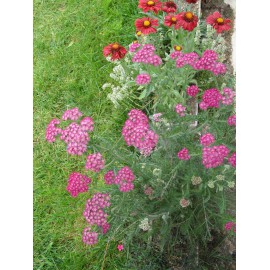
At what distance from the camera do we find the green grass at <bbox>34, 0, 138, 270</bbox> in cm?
274

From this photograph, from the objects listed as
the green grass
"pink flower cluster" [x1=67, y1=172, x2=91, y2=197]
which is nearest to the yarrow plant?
"pink flower cluster" [x1=67, y1=172, x2=91, y2=197]

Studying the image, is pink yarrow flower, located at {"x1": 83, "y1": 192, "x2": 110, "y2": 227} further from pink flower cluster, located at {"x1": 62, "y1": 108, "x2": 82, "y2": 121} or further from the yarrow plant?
pink flower cluster, located at {"x1": 62, "y1": 108, "x2": 82, "y2": 121}

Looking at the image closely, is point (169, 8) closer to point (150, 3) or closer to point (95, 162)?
point (150, 3)

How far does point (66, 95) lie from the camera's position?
10.6 feet

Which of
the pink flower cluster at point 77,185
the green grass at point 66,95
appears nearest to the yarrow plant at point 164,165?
the pink flower cluster at point 77,185

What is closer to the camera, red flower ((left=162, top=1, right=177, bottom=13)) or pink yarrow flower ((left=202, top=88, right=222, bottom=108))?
pink yarrow flower ((left=202, top=88, right=222, bottom=108))

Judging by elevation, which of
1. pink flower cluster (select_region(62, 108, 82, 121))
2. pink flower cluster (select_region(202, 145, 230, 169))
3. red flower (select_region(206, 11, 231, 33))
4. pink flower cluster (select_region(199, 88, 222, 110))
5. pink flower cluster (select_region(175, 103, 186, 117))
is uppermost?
red flower (select_region(206, 11, 231, 33))

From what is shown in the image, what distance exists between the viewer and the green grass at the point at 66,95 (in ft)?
8.98

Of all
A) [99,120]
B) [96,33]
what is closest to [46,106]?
[99,120]

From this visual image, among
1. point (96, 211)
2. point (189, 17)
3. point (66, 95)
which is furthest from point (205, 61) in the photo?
point (66, 95)

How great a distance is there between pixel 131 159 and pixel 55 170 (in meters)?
1.17

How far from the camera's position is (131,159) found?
1978 mm
